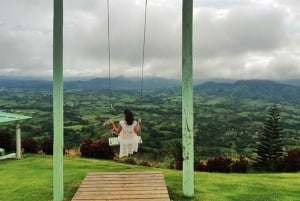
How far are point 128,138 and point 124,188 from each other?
3.67 feet

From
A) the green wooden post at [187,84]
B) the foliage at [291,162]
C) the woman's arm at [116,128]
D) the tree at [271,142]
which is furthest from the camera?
the tree at [271,142]

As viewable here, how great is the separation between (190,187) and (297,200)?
1773mm

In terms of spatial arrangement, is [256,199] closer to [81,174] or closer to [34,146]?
[81,174]

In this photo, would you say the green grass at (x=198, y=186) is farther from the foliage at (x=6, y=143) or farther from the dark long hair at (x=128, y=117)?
the foliage at (x=6, y=143)

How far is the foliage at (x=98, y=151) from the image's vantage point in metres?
13.5

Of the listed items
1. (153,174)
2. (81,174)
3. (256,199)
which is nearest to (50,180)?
(81,174)

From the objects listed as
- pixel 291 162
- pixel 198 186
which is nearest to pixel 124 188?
pixel 198 186

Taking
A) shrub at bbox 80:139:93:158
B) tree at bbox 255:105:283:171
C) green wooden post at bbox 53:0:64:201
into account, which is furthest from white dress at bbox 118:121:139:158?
tree at bbox 255:105:283:171

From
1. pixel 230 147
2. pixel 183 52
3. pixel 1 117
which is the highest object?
pixel 183 52

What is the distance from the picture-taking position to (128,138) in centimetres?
687

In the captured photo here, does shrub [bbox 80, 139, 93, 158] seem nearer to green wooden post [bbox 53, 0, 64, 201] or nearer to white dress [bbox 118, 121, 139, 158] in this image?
white dress [bbox 118, 121, 139, 158]

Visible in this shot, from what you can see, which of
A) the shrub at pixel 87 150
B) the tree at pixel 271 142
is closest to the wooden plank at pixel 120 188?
the shrub at pixel 87 150

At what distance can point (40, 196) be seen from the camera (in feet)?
21.2

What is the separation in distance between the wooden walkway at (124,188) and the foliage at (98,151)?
664cm
